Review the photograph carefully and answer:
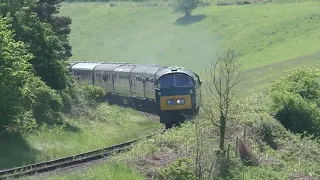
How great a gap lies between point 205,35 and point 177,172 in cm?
6016

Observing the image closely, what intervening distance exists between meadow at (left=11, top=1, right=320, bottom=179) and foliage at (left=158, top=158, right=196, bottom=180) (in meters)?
28.5

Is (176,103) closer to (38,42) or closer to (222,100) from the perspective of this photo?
(38,42)

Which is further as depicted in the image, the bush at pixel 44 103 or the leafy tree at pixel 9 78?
the bush at pixel 44 103

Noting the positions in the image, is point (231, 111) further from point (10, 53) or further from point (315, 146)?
point (10, 53)

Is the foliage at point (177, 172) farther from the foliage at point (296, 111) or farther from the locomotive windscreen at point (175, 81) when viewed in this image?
the locomotive windscreen at point (175, 81)

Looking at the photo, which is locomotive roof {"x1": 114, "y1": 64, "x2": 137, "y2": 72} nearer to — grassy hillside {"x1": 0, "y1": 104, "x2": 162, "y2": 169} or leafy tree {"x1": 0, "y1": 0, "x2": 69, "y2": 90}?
grassy hillside {"x1": 0, "y1": 104, "x2": 162, "y2": 169}

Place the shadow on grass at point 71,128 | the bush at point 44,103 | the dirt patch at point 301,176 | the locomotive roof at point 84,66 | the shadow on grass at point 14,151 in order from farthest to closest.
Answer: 1. the locomotive roof at point 84,66
2. the bush at point 44,103
3. the shadow on grass at point 71,128
4. the shadow on grass at point 14,151
5. the dirt patch at point 301,176

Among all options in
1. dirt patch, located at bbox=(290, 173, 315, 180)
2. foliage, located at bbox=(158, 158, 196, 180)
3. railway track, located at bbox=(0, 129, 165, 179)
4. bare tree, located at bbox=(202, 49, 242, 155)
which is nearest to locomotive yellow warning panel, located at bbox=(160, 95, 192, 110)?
railway track, located at bbox=(0, 129, 165, 179)

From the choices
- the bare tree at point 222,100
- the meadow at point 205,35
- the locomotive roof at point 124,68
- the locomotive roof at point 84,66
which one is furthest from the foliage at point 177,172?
the locomotive roof at point 84,66

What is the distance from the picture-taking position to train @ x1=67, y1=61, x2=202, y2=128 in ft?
115

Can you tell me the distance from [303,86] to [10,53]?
52.5 ft

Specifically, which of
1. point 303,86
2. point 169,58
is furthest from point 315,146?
point 169,58

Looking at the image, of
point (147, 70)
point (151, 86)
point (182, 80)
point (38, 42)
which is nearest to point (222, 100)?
point (182, 80)

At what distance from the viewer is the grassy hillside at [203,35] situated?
68.6 m
